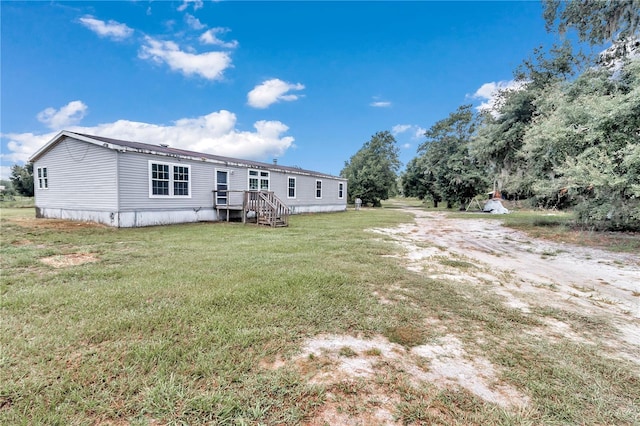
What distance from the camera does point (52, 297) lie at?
9.87ft

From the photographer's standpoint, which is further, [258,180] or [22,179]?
[22,179]

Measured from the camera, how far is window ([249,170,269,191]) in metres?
13.7

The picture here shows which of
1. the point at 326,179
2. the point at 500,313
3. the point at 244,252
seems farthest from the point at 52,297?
the point at 326,179

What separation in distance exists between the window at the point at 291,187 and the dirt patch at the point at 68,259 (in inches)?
456

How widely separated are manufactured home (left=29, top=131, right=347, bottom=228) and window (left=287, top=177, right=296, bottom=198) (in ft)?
8.91

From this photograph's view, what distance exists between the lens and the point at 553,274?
4.74 m

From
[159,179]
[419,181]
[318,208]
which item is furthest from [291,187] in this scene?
[419,181]

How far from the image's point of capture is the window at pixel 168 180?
9.86 m

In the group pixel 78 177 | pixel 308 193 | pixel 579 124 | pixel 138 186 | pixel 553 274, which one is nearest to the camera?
pixel 553 274

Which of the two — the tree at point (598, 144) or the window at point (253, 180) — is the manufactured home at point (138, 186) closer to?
the window at point (253, 180)

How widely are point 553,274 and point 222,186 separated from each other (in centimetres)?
1181

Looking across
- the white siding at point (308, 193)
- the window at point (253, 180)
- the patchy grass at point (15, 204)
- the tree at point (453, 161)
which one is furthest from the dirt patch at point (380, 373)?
the patchy grass at point (15, 204)

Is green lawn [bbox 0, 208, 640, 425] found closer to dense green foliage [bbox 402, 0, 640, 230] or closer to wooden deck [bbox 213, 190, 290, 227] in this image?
wooden deck [bbox 213, 190, 290, 227]

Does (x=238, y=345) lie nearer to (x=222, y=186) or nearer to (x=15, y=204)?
(x=222, y=186)
